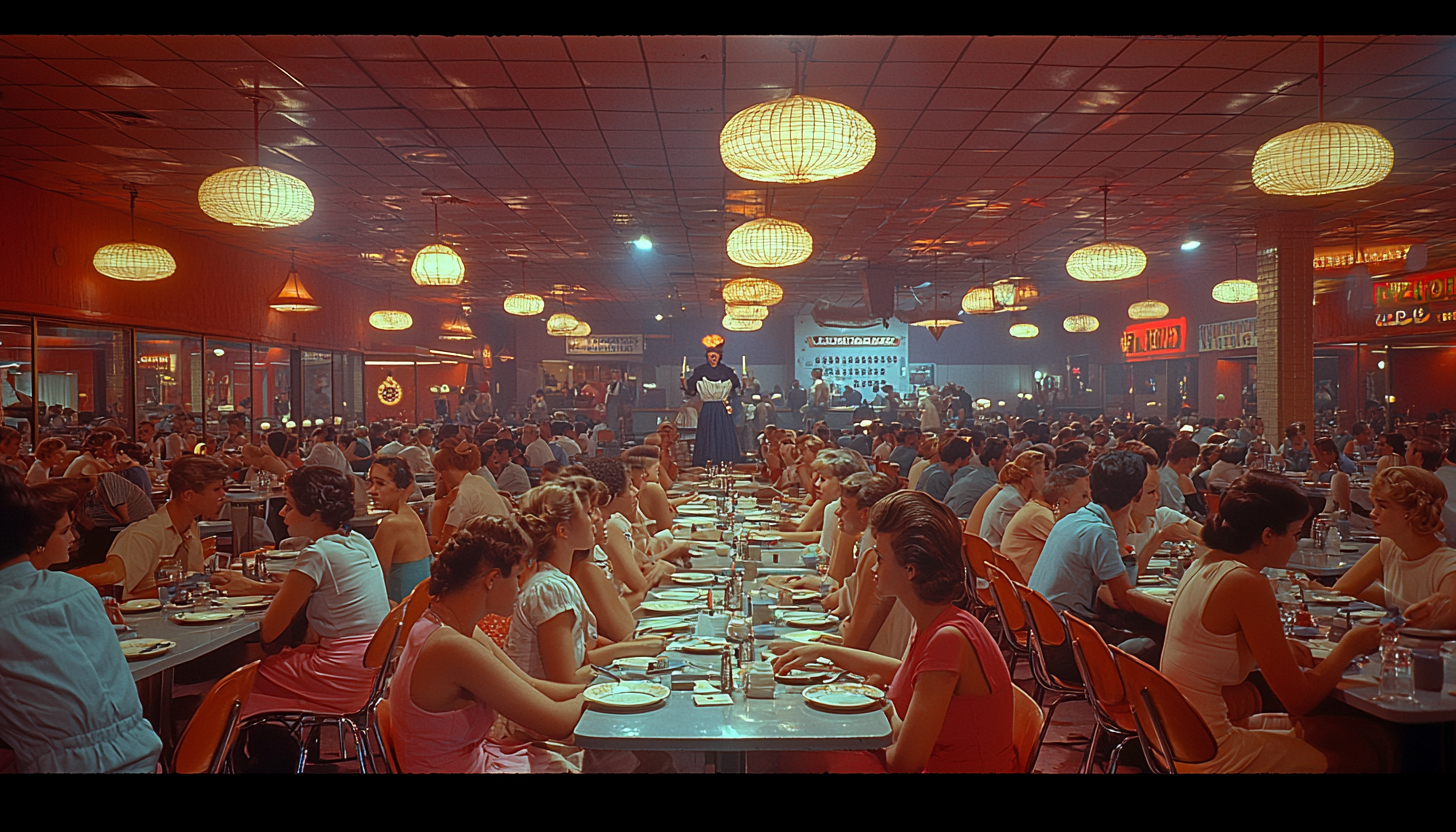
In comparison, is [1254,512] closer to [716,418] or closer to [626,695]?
[626,695]

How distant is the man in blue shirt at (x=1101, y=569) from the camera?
4.06 meters

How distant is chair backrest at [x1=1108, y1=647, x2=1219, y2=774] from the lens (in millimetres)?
2727

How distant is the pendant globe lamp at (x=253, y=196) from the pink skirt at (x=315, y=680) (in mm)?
3378

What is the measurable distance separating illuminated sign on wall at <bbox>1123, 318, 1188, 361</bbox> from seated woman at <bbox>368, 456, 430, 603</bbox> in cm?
1634

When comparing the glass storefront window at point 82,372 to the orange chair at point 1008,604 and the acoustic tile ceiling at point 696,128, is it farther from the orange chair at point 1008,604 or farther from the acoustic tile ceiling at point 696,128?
the orange chair at point 1008,604

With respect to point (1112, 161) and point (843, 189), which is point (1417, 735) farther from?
point (843, 189)

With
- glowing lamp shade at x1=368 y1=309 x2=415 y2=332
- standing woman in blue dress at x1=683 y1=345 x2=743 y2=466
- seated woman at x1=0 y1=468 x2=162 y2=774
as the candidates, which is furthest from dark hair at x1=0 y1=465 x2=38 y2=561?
glowing lamp shade at x1=368 y1=309 x2=415 y2=332

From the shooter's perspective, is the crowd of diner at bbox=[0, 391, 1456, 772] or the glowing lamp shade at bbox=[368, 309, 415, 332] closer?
the crowd of diner at bbox=[0, 391, 1456, 772]

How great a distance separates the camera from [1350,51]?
18.9 feet

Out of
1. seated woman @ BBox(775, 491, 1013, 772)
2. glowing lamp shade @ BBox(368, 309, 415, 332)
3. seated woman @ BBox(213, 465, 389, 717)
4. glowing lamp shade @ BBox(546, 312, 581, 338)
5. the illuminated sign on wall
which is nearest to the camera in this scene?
seated woman @ BBox(775, 491, 1013, 772)

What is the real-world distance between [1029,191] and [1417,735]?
7.38m

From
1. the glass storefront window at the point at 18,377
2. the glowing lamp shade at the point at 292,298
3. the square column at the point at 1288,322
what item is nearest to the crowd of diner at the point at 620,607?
the glass storefront window at the point at 18,377

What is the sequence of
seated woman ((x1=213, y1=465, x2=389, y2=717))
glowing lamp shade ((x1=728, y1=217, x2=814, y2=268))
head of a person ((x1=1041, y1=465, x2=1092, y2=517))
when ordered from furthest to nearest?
glowing lamp shade ((x1=728, y1=217, x2=814, y2=268)) → head of a person ((x1=1041, y1=465, x2=1092, y2=517)) → seated woman ((x1=213, y1=465, x2=389, y2=717))

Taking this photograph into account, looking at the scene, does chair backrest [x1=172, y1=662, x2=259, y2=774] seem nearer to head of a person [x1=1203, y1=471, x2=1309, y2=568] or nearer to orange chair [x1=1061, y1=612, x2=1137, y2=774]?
orange chair [x1=1061, y1=612, x2=1137, y2=774]
